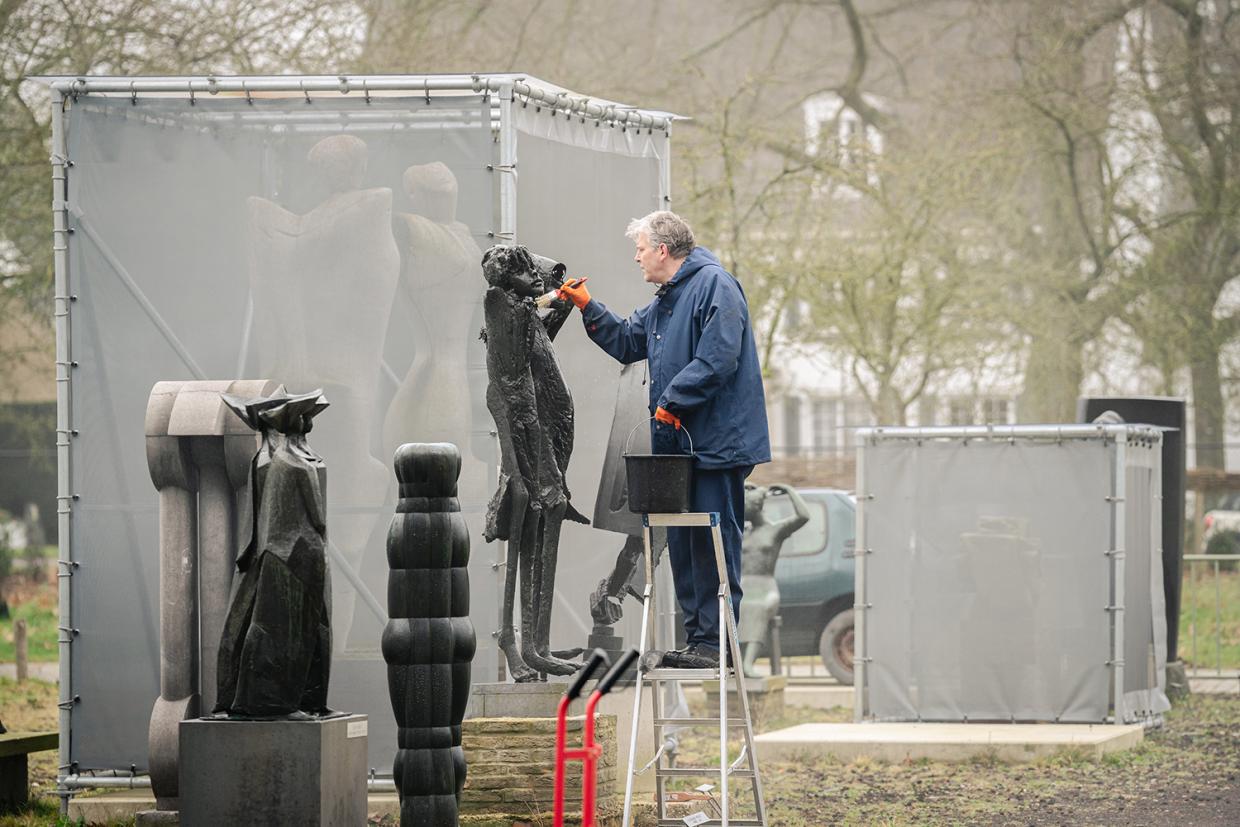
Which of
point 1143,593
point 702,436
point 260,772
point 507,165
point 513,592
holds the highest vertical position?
point 507,165

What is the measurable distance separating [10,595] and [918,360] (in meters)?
12.9

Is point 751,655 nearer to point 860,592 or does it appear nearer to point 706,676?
point 860,592

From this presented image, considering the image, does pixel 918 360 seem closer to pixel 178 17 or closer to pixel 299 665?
pixel 178 17

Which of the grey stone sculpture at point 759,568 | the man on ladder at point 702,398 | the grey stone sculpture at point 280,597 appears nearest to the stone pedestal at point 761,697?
the grey stone sculpture at point 759,568

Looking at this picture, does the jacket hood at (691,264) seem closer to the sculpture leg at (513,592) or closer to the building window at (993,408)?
the sculpture leg at (513,592)

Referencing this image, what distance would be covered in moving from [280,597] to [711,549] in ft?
6.16

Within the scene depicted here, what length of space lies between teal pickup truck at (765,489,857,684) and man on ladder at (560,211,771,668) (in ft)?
29.9

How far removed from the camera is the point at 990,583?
14.1m

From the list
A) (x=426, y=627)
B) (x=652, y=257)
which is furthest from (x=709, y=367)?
(x=426, y=627)

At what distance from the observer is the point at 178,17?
19.9m

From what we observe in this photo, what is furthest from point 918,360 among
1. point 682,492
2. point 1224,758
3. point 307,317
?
point 682,492

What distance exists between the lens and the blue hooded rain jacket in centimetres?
841

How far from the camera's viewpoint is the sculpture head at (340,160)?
10.4 meters

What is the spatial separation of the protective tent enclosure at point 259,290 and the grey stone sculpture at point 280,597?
2.39 metres
